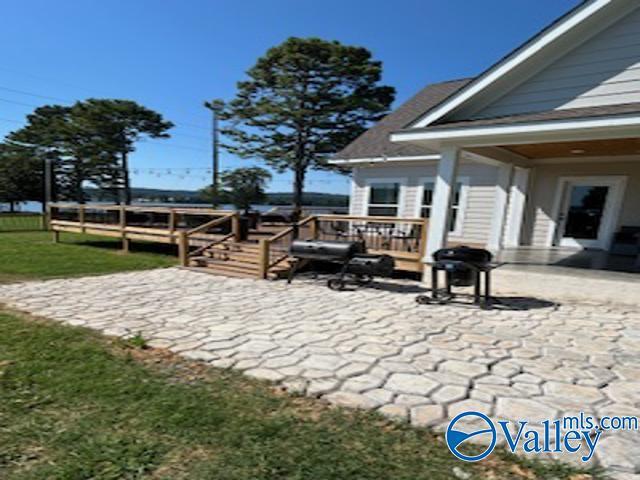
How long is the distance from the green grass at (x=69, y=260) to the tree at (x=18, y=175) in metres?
27.1

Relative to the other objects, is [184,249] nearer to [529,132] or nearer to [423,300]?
[423,300]

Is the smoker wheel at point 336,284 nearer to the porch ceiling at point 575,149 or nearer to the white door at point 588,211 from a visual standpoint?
the porch ceiling at point 575,149

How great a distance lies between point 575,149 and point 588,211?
2.11 meters

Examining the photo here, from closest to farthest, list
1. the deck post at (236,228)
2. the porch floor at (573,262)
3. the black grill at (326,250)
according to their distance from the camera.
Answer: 1. the porch floor at (573,262)
2. the black grill at (326,250)
3. the deck post at (236,228)

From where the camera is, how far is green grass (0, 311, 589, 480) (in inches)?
76.5

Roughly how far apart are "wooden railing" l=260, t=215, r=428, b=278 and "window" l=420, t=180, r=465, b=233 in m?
0.92

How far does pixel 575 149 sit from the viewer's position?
7.82 m

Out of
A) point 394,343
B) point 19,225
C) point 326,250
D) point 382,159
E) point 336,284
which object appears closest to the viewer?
point 394,343

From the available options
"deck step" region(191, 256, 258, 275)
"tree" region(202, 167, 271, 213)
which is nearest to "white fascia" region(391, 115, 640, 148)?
"deck step" region(191, 256, 258, 275)

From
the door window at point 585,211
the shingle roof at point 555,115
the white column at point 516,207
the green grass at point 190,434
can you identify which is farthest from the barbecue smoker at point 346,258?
the door window at point 585,211

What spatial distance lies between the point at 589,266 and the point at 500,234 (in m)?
2.29

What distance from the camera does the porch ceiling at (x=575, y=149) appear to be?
23.1ft

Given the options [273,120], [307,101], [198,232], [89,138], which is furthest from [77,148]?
[198,232]

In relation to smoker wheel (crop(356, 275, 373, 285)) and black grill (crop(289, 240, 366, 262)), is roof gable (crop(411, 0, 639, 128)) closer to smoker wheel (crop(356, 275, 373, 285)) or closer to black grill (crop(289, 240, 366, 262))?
black grill (crop(289, 240, 366, 262))
